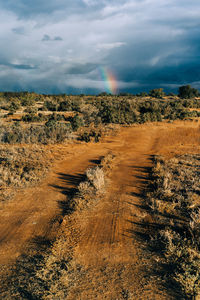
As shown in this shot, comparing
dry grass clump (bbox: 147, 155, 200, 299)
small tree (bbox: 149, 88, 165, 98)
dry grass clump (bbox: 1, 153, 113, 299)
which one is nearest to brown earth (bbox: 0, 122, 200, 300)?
dry grass clump (bbox: 1, 153, 113, 299)

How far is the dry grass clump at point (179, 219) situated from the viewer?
4289 mm

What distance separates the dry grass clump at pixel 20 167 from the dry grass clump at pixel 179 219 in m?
6.20

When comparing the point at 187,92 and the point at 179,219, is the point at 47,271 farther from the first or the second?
the point at 187,92

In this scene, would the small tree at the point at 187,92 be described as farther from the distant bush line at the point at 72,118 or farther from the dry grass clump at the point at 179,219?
the dry grass clump at the point at 179,219

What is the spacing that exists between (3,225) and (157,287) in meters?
5.33

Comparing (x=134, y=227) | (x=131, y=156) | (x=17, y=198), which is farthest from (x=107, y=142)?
(x=134, y=227)

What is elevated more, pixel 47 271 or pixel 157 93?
pixel 157 93

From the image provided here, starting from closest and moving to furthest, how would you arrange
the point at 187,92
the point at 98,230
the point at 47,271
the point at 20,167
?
1. the point at 47,271
2. the point at 98,230
3. the point at 20,167
4. the point at 187,92

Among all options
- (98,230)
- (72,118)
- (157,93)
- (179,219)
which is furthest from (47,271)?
(157,93)

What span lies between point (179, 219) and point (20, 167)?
29.8 feet

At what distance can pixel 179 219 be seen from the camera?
6434 mm

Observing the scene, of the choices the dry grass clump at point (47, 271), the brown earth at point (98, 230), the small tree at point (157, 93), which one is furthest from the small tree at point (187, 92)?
the dry grass clump at point (47, 271)

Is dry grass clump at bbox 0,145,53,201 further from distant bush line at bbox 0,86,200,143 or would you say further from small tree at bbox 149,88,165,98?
small tree at bbox 149,88,165,98

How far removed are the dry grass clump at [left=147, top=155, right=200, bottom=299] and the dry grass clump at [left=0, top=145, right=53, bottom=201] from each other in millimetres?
6203
